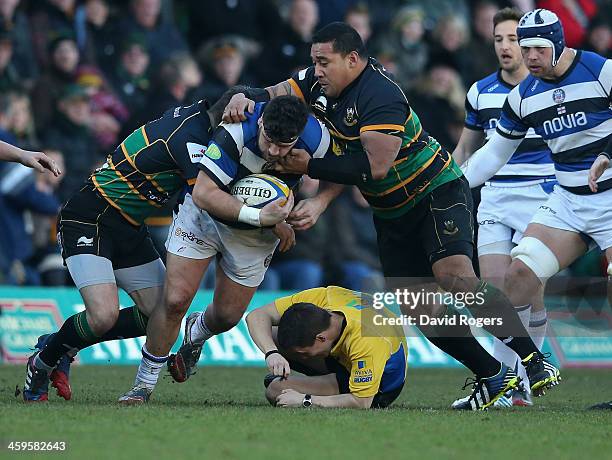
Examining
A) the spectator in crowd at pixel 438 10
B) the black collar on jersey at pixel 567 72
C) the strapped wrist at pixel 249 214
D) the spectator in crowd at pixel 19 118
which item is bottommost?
the spectator in crowd at pixel 19 118

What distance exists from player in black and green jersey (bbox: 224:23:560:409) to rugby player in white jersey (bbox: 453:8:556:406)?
173 cm

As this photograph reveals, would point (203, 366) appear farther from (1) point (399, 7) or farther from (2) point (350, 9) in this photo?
(1) point (399, 7)

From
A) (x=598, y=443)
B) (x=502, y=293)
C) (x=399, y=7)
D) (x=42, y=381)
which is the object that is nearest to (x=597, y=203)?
(x=502, y=293)

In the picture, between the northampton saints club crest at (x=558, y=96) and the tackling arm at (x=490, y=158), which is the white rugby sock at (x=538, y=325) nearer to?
the tackling arm at (x=490, y=158)

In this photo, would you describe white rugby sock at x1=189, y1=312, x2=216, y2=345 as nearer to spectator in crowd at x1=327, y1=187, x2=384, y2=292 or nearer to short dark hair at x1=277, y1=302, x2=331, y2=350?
short dark hair at x1=277, y1=302, x2=331, y2=350

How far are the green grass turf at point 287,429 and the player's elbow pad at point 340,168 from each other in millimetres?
1553

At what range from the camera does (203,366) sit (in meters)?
13.6

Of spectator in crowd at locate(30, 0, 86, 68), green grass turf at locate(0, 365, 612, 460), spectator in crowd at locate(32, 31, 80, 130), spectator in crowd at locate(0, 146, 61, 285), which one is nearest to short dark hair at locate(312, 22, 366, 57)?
green grass turf at locate(0, 365, 612, 460)

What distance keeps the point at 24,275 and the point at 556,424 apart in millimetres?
7550

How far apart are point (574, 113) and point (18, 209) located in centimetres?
686

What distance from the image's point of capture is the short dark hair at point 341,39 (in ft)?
27.7

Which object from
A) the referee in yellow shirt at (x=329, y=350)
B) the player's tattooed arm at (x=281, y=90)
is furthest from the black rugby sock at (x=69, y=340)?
the player's tattooed arm at (x=281, y=90)

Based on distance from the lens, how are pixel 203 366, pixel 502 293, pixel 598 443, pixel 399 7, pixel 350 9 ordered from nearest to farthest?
pixel 598 443
pixel 502 293
pixel 203 366
pixel 350 9
pixel 399 7

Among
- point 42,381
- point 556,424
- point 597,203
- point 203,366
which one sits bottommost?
point 203,366
